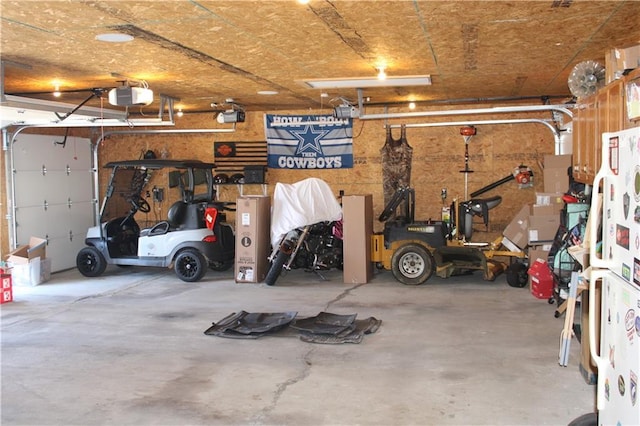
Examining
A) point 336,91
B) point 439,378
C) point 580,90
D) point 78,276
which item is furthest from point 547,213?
point 78,276

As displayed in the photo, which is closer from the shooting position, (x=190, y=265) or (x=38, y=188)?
(x=190, y=265)

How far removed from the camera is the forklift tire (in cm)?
811

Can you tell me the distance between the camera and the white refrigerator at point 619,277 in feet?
8.25

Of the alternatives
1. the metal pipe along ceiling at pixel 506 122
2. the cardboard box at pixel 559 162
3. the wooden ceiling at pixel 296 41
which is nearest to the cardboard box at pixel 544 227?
the cardboard box at pixel 559 162

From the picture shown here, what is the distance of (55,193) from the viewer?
33.6ft

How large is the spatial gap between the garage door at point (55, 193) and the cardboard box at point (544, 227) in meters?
7.51

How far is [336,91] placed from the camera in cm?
866

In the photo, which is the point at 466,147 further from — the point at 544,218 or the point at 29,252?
the point at 29,252

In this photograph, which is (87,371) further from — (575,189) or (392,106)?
(392,106)

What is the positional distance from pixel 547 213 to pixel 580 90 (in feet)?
8.62

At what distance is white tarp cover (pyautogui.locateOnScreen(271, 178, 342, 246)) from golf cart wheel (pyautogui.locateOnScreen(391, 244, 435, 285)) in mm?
1136

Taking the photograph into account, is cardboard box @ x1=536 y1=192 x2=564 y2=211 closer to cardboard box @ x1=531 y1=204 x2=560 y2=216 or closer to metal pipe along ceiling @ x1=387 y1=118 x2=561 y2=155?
cardboard box @ x1=531 y1=204 x2=560 y2=216

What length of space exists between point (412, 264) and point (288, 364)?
152 inches

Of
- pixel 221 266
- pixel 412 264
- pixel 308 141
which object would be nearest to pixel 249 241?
pixel 221 266
